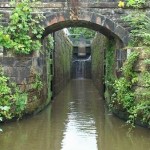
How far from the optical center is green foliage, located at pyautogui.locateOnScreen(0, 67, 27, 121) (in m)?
9.02

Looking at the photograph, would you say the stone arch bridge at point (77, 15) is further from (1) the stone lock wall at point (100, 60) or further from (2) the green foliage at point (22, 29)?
(1) the stone lock wall at point (100, 60)

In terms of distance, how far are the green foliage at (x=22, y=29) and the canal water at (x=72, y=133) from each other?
204cm

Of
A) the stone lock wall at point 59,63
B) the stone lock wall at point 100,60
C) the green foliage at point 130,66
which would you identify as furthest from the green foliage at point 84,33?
the green foliage at point 130,66

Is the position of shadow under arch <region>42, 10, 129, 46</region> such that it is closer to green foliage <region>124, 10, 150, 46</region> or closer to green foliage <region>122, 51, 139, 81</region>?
green foliage <region>124, 10, 150, 46</region>

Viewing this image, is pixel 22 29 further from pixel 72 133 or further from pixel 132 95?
pixel 132 95

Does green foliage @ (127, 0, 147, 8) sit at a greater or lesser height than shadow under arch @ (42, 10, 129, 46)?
greater

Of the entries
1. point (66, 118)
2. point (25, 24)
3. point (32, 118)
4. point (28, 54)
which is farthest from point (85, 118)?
point (25, 24)

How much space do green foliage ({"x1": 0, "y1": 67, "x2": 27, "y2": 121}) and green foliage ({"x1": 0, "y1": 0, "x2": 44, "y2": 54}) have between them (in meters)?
0.87

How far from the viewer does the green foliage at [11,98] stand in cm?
902

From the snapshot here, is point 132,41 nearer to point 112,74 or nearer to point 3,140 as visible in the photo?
point 112,74

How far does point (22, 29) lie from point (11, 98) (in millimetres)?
1974

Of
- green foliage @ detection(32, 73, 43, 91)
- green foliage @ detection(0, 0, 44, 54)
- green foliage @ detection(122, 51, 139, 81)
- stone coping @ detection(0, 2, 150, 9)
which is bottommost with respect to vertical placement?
green foliage @ detection(32, 73, 43, 91)

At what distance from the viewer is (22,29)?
10.0 m

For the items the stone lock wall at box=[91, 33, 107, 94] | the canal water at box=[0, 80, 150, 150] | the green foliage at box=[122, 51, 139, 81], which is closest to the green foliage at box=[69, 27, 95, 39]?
the stone lock wall at box=[91, 33, 107, 94]
